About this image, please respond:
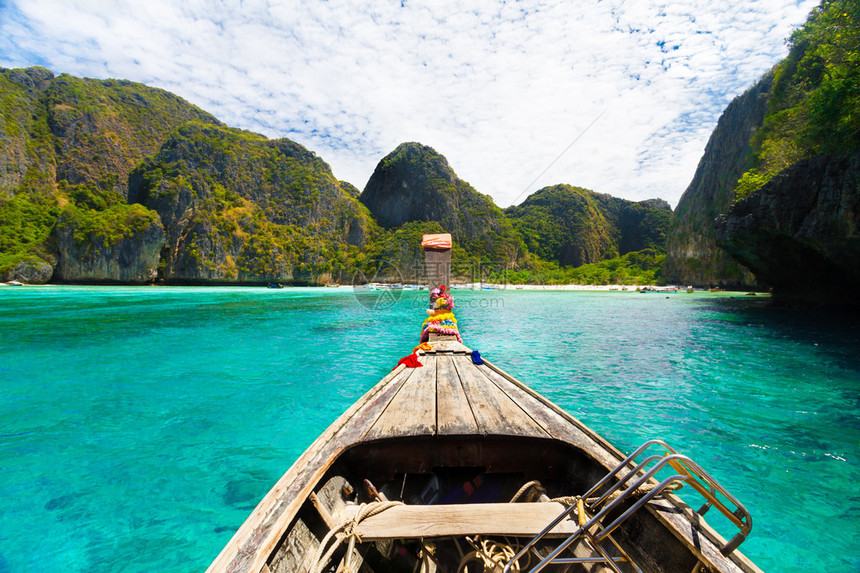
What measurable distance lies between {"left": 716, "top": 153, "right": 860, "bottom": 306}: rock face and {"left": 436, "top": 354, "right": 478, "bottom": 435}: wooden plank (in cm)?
2000

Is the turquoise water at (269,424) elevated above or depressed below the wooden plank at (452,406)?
below

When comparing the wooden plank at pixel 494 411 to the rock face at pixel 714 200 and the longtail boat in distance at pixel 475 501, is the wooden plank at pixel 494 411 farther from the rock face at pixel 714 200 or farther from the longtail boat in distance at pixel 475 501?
the rock face at pixel 714 200

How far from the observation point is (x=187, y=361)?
10.3m

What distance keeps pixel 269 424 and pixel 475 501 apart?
183 inches

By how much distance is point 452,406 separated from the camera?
3756 mm

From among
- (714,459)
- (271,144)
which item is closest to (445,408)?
(714,459)

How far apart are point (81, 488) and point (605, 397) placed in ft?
28.8

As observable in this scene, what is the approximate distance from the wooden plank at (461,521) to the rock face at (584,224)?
12917 cm

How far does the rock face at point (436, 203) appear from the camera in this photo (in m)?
108

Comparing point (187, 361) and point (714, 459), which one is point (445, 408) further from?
point (187, 361)

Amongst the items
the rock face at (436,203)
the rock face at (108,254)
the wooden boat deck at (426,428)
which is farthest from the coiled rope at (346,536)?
the rock face at (436,203)

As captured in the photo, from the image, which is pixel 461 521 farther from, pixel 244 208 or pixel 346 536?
pixel 244 208

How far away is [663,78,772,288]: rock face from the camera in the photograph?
165 ft

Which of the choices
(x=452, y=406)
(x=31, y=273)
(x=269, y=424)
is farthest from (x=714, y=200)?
(x=31, y=273)
